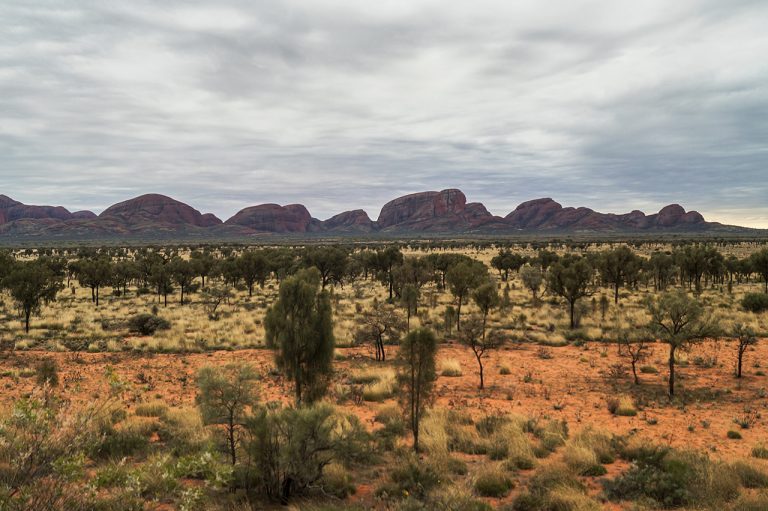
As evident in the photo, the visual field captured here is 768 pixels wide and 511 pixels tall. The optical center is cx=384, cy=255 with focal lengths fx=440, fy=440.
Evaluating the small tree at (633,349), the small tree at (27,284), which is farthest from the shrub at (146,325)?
the small tree at (633,349)

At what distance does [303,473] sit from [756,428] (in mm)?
13218

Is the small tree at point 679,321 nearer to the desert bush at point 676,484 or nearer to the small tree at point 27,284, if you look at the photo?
the desert bush at point 676,484

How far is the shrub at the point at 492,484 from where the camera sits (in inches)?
356

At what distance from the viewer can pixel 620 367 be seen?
1922 cm

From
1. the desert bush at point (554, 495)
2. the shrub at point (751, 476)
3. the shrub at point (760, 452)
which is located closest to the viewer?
the desert bush at point (554, 495)

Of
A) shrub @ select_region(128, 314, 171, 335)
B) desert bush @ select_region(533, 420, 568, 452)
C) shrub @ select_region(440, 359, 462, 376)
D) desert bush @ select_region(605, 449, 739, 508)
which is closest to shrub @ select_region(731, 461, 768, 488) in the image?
desert bush @ select_region(605, 449, 739, 508)

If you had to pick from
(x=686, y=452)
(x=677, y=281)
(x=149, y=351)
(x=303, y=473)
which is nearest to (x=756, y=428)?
(x=686, y=452)

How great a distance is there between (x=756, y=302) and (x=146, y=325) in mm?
41047

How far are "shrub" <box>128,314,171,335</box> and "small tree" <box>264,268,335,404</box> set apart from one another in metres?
19.3

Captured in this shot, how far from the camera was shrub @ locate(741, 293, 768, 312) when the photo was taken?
30156 millimetres

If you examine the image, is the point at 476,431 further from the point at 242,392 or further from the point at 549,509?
the point at 242,392

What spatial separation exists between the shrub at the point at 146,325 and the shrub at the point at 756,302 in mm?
39911

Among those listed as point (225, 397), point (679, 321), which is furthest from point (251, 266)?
point (679, 321)

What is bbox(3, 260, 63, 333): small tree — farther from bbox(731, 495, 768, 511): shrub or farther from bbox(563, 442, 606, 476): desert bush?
bbox(731, 495, 768, 511): shrub
